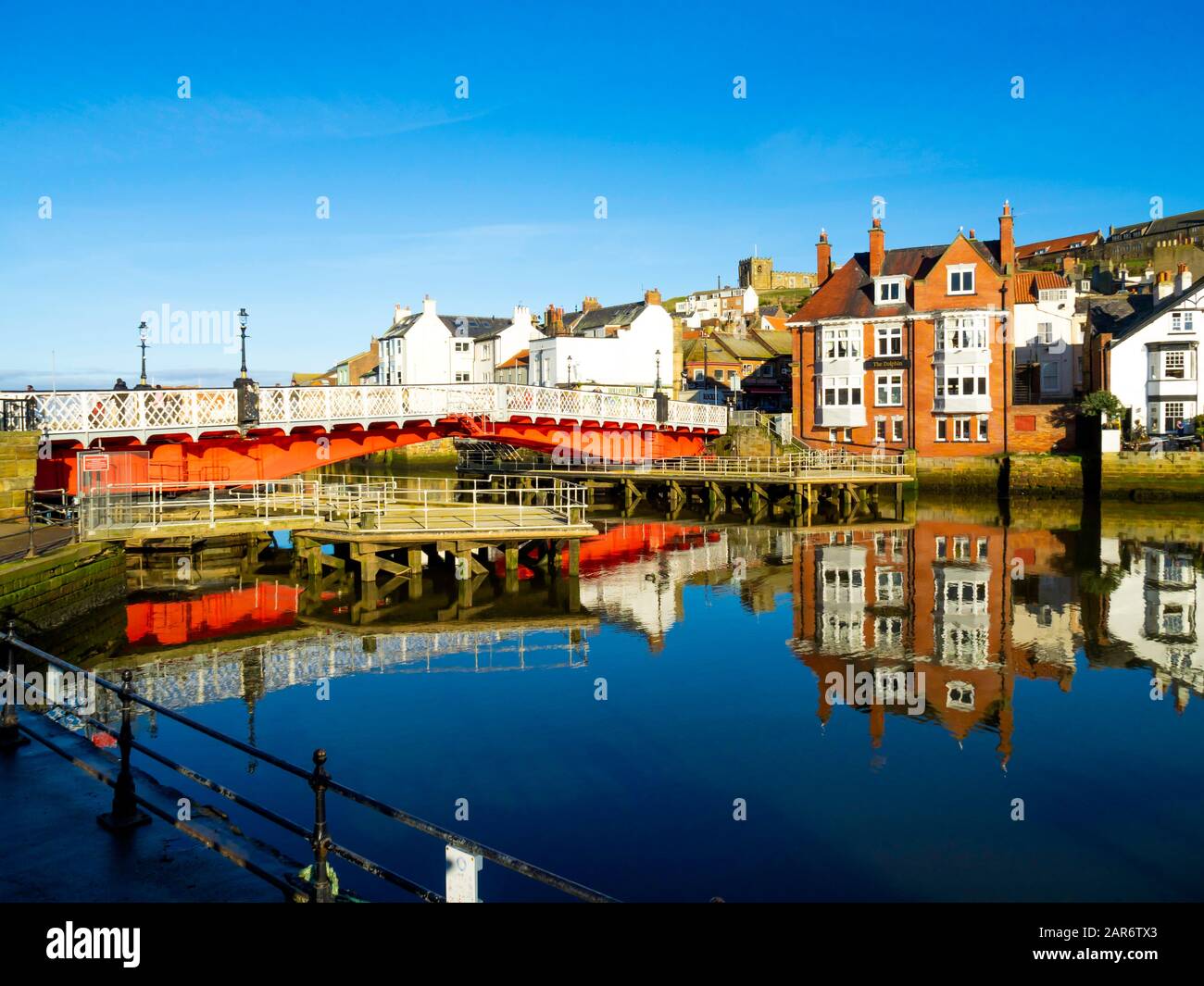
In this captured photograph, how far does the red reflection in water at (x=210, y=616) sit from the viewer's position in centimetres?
2455

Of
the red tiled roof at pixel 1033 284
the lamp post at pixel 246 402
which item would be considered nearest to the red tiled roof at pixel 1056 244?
the red tiled roof at pixel 1033 284

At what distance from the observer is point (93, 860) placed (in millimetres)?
8641

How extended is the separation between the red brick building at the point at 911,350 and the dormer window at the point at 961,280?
0.16 ft

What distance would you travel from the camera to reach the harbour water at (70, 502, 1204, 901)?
12.3 m

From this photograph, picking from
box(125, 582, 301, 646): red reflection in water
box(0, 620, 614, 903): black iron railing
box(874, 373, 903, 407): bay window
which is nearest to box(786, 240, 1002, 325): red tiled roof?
box(874, 373, 903, 407): bay window

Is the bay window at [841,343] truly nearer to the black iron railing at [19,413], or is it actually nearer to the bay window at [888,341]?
the bay window at [888,341]

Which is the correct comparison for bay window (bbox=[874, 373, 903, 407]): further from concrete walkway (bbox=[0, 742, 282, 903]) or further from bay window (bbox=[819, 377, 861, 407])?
concrete walkway (bbox=[0, 742, 282, 903])

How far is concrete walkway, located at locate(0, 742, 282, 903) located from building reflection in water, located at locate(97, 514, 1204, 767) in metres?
9.27

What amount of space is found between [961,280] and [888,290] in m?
4.12

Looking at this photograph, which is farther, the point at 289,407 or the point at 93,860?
the point at 289,407

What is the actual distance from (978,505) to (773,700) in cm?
3667

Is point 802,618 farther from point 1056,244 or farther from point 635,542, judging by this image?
point 1056,244

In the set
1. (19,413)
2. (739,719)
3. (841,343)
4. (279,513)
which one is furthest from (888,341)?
(739,719)
